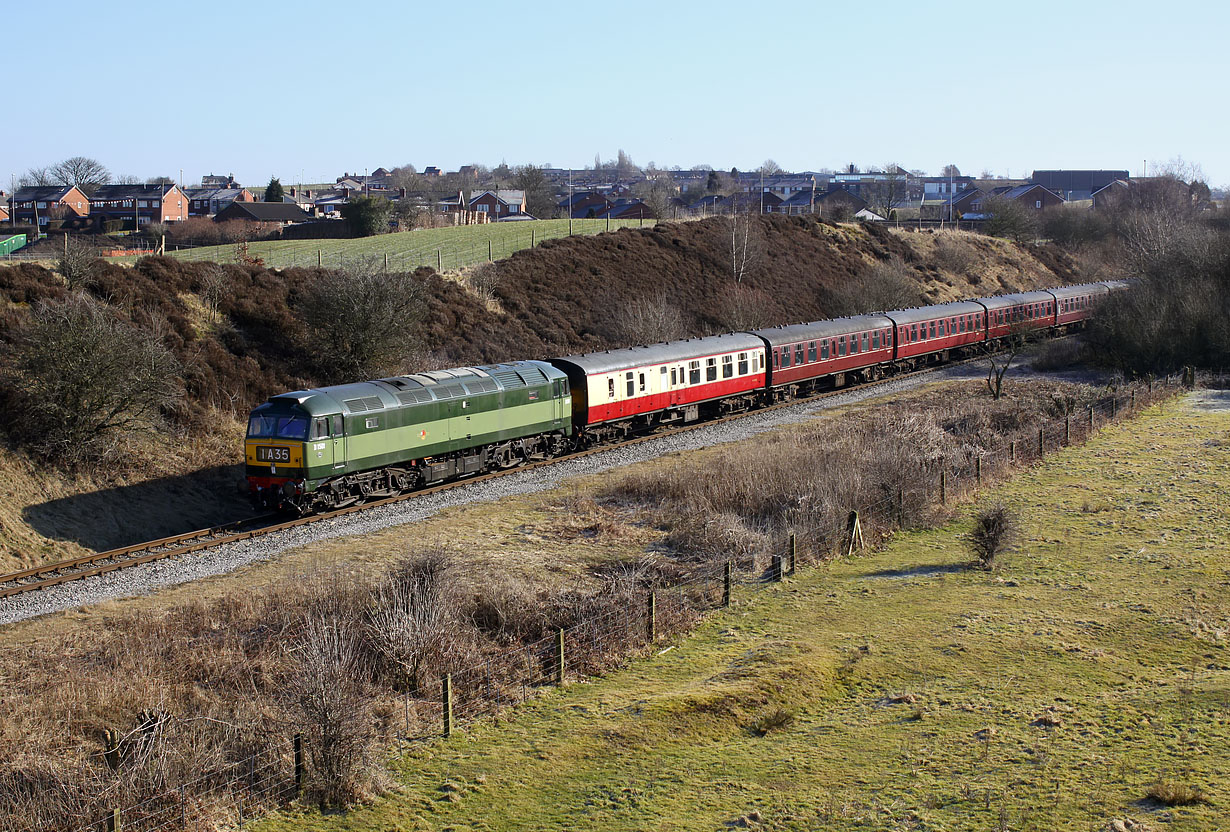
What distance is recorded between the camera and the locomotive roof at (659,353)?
32.9m

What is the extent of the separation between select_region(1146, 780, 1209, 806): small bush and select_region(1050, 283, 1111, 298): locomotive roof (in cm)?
5494

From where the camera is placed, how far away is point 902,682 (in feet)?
47.3

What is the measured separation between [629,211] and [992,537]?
339 feet

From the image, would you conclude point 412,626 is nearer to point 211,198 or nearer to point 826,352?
point 826,352

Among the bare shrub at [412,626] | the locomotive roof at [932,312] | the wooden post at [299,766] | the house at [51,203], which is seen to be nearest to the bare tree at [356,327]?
the bare shrub at [412,626]

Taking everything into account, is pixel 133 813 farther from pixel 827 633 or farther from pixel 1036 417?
pixel 1036 417

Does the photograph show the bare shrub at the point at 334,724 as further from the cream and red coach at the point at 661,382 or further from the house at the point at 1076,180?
the house at the point at 1076,180

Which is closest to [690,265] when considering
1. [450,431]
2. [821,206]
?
→ [450,431]

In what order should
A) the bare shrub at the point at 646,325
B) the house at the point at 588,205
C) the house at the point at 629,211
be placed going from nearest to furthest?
the bare shrub at the point at 646,325, the house at the point at 629,211, the house at the point at 588,205

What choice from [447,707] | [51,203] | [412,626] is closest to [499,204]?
[51,203]

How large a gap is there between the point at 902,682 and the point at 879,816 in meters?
4.22

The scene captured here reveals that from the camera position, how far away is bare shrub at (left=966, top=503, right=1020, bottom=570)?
66.5 feet

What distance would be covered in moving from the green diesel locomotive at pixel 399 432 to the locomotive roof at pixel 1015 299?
33.3 meters

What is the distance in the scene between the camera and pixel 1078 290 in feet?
209
